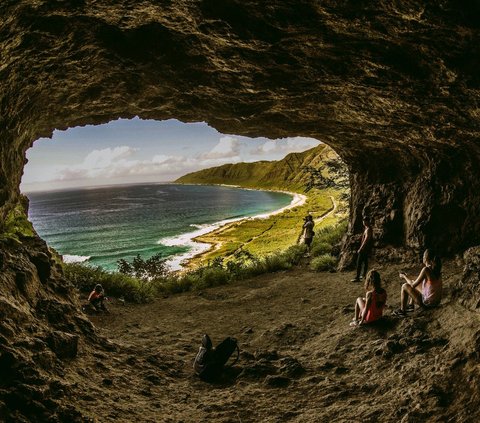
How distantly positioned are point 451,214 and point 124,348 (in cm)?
932

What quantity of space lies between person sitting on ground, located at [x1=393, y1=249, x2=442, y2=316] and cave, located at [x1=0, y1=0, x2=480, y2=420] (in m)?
2.77

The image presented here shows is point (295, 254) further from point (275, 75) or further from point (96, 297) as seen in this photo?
point (275, 75)

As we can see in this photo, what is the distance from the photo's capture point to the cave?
4.32 meters

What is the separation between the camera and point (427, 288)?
6.67 meters

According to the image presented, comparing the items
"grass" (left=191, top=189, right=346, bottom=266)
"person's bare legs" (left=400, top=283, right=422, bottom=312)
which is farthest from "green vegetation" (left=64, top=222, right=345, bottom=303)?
"grass" (left=191, top=189, right=346, bottom=266)

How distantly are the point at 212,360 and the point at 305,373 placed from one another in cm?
165

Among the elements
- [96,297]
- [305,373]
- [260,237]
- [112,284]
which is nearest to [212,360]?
[305,373]

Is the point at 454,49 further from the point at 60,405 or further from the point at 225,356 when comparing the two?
the point at 60,405

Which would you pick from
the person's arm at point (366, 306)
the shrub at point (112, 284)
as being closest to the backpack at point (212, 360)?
the person's arm at point (366, 306)

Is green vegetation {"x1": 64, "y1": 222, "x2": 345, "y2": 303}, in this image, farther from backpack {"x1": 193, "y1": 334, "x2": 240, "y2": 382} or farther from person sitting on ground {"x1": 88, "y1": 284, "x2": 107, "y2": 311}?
backpack {"x1": 193, "y1": 334, "x2": 240, "y2": 382}

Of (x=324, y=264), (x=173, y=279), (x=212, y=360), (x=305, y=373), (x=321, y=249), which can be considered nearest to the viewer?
(x=305, y=373)

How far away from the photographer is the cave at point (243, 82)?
4.32m

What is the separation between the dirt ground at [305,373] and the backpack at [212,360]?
18 cm

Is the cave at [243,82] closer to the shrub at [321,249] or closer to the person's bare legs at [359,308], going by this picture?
the person's bare legs at [359,308]
